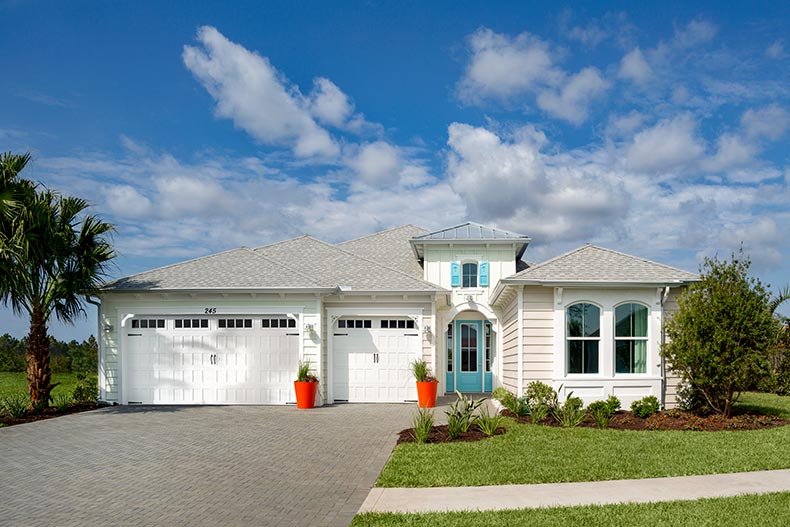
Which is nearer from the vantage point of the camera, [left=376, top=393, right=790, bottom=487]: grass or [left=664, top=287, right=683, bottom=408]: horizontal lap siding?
[left=376, top=393, right=790, bottom=487]: grass

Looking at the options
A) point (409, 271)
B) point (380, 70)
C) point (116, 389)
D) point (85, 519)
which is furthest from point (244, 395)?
point (85, 519)

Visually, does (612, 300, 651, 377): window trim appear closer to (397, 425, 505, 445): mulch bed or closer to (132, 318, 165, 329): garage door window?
(397, 425, 505, 445): mulch bed

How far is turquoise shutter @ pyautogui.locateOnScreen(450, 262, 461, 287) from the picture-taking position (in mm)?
20375

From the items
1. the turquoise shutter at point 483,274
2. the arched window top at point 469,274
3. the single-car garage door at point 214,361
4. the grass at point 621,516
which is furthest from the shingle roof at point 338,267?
the grass at point 621,516

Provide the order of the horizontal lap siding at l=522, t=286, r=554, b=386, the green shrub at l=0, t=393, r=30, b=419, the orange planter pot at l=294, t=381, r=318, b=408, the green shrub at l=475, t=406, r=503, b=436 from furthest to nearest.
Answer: the orange planter pot at l=294, t=381, r=318, b=408
the green shrub at l=0, t=393, r=30, b=419
the horizontal lap siding at l=522, t=286, r=554, b=386
the green shrub at l=475, t=406, r=503, b=436

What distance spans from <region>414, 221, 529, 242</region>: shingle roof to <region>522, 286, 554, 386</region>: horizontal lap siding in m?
5.51

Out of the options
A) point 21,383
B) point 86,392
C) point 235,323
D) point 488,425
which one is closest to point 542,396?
point 488,425

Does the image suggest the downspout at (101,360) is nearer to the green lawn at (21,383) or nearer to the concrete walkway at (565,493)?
the green lawn at (21,383)

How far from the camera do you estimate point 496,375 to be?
20.3 meters

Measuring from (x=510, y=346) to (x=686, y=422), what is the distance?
199 inches

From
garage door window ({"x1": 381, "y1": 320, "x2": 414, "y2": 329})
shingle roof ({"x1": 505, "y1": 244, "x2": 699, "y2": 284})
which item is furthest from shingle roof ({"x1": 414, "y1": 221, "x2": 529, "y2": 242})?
shingle roof ({"x1": 505, "y1": 244, "x2": 699, "y2": 284})

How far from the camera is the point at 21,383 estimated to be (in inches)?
925

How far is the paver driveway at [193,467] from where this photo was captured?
695cm

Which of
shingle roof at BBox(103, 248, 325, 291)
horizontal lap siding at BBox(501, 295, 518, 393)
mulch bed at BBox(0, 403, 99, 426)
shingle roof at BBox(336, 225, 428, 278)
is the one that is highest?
shingle roof at BBox(336, 225, 428, 278)
